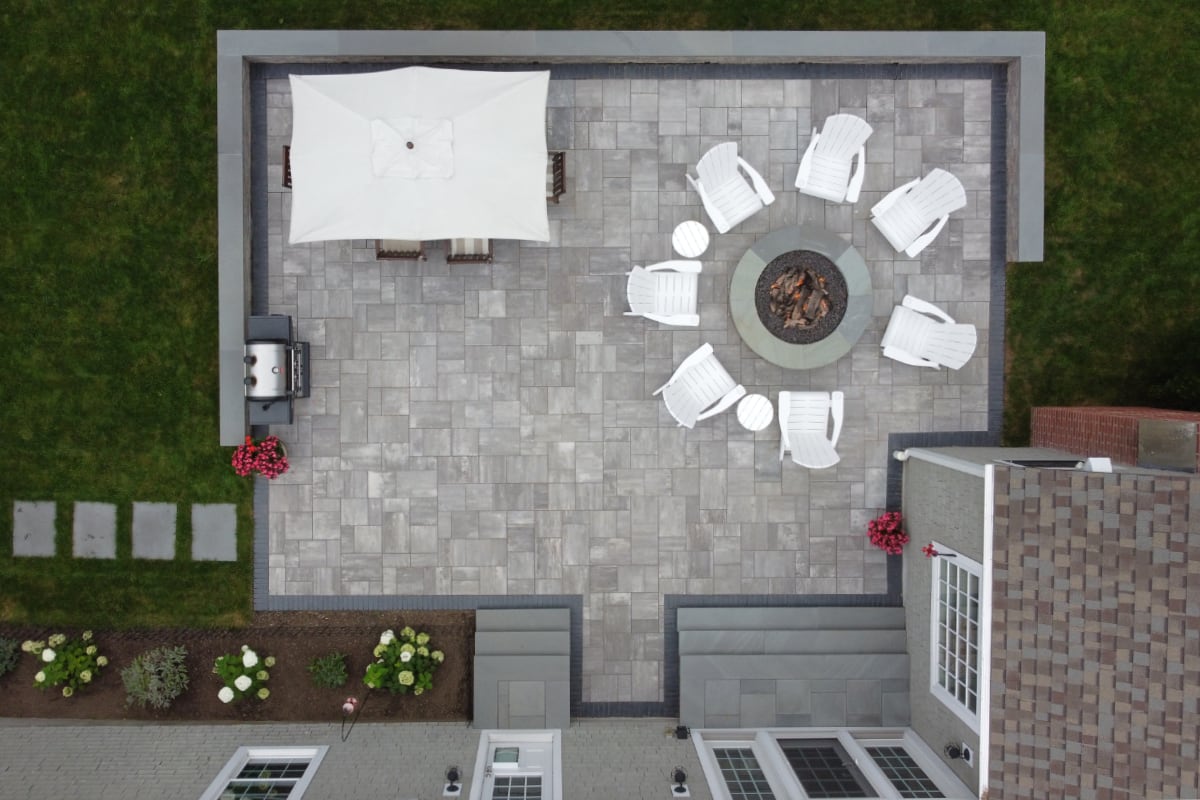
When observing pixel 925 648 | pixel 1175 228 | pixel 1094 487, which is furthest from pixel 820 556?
pixel 1175 228

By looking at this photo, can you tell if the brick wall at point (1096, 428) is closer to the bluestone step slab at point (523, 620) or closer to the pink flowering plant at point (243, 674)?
the bluestone step slab at point (523, 620)

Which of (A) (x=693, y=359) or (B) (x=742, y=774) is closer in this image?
(B) (x=742, y=774)

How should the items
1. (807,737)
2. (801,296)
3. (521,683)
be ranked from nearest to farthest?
1. (807,737)
2. (521,683)
3. (801,296)

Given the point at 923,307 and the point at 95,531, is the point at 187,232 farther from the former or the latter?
the point at 923,307

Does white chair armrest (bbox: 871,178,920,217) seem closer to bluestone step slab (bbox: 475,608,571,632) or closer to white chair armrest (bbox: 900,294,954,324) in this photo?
white chair armrest (bbox: 900,294,954,324)

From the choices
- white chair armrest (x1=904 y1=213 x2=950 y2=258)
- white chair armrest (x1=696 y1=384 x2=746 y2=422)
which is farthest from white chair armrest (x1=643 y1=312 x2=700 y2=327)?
white chair armrest (x1=904 y1=213 x2=950 y2=258)

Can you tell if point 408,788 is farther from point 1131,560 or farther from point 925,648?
point 1131,560

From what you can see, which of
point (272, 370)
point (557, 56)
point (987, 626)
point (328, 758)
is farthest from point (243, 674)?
point (557, 56)
